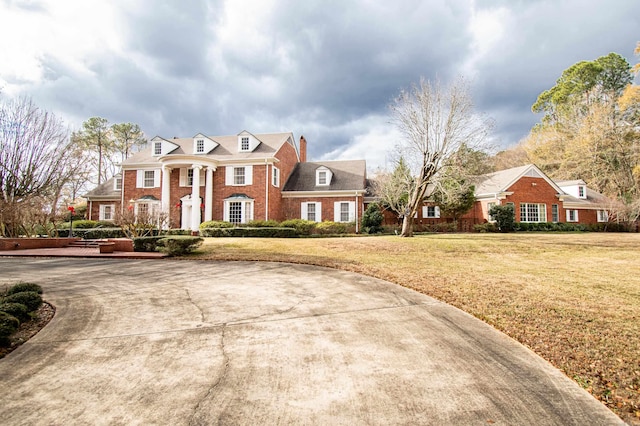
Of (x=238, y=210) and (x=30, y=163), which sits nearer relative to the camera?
(x=30, y=163)

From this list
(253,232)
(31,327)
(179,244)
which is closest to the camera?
(31,327)

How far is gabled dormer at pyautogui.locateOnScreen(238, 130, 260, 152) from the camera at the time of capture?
2511 cm

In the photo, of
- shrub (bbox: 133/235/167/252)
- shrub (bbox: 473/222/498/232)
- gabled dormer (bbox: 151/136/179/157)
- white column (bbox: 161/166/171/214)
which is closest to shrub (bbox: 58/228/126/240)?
white column (bbox: 161/166/171/214)

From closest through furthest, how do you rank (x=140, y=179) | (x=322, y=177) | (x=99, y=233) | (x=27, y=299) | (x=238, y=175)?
(x=27, y=299)
(x=99, y=233)
(x=238, y=175)
(x=140, y=179)
(x=322, y=177)

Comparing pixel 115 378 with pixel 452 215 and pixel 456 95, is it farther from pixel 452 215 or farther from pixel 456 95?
pixel 452 215

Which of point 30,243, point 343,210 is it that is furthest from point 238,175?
point 30,243

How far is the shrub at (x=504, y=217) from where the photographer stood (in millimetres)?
24500

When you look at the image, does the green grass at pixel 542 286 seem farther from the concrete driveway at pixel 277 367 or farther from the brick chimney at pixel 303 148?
the brick chimney at pixel 303 148

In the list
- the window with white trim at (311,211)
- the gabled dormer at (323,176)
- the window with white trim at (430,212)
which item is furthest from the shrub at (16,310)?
the window with white trim at (430,212)

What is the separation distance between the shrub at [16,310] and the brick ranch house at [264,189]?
17675mm

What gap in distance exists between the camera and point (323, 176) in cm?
2625

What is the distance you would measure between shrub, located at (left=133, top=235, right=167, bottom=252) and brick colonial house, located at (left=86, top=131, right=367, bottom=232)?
9.60 metres

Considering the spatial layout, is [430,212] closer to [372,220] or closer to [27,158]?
[372,220]

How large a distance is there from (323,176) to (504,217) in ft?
47.9
